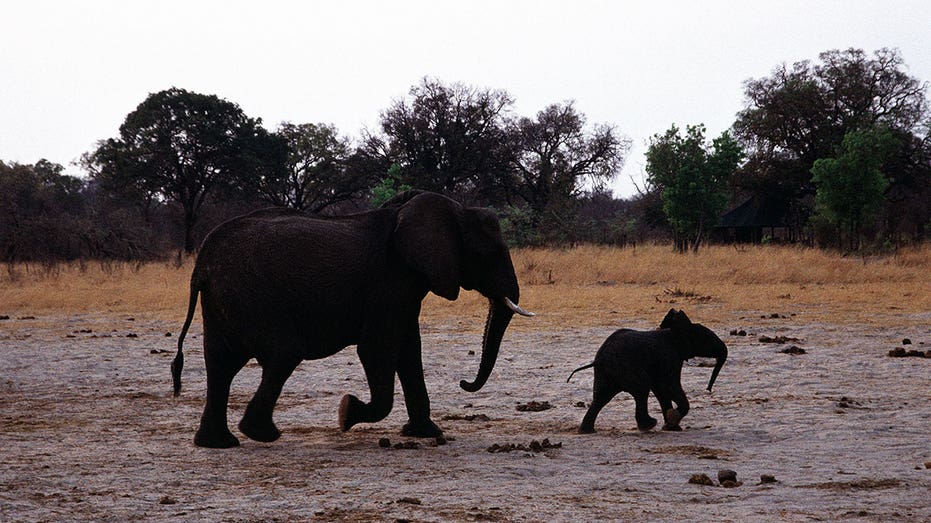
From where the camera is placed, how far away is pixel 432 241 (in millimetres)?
7031

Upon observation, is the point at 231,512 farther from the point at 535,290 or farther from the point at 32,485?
the point at 535,290

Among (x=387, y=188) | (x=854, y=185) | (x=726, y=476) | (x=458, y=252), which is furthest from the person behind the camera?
(x=387, y=188)

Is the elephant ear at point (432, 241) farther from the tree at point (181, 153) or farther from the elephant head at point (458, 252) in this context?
the tree at point (181, 153)

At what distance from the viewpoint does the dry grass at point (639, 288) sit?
17.2m

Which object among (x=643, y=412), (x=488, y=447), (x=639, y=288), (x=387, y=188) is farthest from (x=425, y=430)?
(x=387, y=188)

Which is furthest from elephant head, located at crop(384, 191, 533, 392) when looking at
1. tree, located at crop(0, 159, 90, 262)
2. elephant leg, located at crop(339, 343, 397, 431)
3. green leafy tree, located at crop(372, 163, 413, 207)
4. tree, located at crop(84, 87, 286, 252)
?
tree, located at crop(84, 87, 286, 252)

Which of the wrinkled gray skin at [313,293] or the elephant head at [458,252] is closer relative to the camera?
the wrinkled gray skin at [313,293]

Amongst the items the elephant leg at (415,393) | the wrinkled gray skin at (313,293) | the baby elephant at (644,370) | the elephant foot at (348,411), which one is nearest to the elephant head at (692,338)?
the baby elephant at (644,370)

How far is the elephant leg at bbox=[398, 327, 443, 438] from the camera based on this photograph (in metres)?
7.35

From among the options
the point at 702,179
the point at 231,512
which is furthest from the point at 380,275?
the point at 702,179

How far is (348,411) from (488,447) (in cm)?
96

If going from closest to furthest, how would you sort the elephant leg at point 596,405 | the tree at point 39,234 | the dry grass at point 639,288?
the elephant leg at point 596,405 → the dry grass at point 639,288 → the tree at point 39,234

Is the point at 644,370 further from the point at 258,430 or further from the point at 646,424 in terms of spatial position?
the point at 258,430

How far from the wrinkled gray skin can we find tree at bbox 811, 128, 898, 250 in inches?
1231
